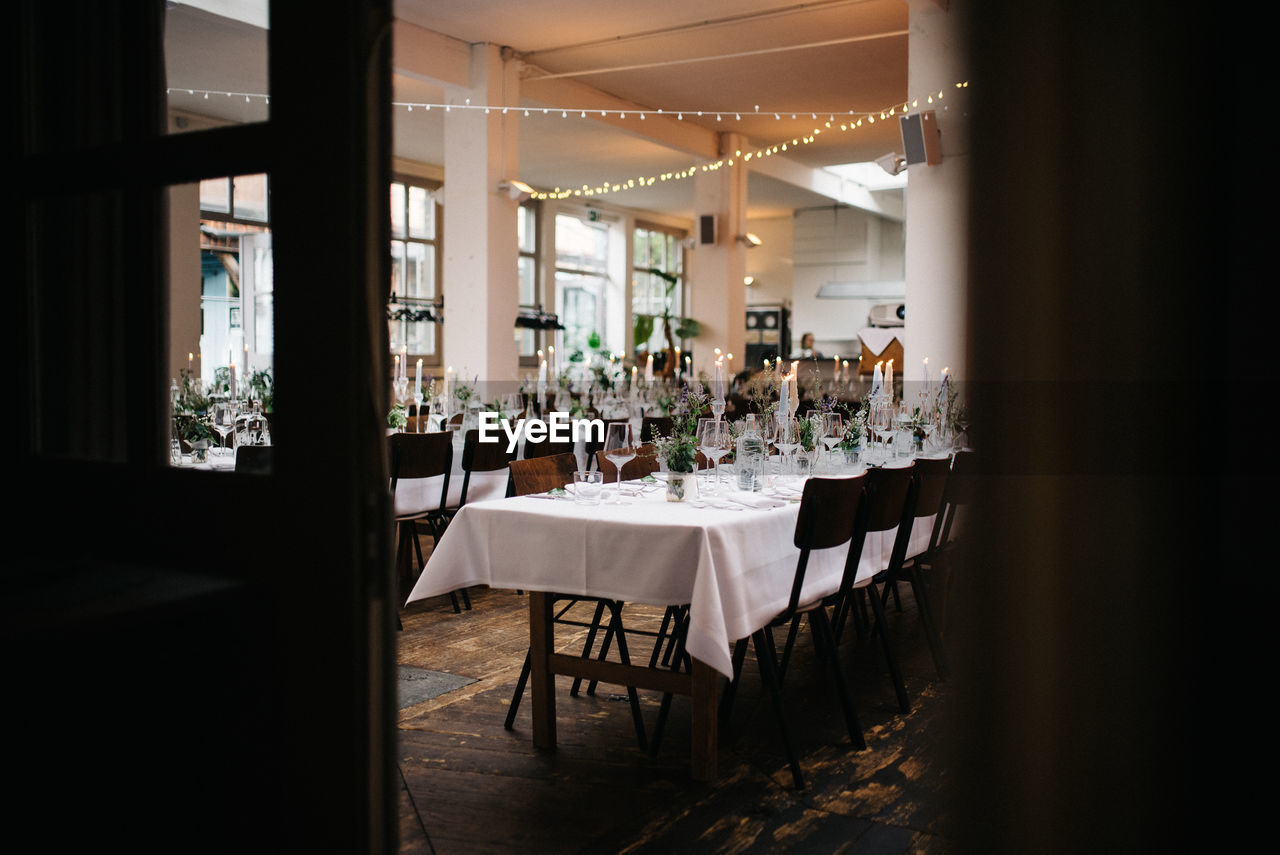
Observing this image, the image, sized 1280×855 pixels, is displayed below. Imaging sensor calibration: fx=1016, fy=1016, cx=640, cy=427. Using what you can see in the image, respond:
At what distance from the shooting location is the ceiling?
29.0ft

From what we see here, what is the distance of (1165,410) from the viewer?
1.67ft

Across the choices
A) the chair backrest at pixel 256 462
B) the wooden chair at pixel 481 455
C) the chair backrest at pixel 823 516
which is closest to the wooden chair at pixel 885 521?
the chair backrest at pixel 823 516

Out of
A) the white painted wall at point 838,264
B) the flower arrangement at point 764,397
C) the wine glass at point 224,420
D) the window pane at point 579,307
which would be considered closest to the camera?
the wine glass at point 224,420

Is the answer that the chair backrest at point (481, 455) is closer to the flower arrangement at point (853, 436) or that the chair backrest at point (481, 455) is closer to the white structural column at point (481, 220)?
the flower arrangement at point (853, 436)

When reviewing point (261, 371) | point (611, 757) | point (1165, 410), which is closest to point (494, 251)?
point (611, 757)

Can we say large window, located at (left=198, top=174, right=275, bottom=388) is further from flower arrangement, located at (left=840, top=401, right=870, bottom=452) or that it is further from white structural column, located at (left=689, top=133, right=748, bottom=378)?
white structural column, located at (left=689, top=133, right=748, bottom=378)

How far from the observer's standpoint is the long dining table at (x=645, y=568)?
2.92m

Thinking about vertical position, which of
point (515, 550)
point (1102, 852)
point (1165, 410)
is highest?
point (1165, 410)

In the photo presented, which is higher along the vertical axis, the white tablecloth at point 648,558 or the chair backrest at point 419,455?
the chair backrest at point 419,455

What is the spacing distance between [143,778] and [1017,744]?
1.07 m

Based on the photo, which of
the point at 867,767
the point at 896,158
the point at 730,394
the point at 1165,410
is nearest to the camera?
the point at 1165,410

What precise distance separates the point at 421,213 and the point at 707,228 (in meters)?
4.68

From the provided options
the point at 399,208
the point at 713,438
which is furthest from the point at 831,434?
the point at 399,208

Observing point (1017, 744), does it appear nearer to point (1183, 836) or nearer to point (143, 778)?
point (1183, 836)
